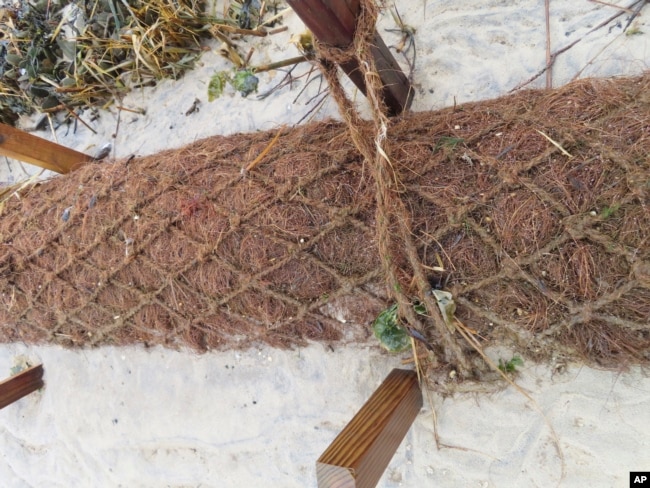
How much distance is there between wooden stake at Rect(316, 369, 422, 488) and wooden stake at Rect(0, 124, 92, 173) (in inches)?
57.9

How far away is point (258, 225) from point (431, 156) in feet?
1.43

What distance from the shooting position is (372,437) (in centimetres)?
87

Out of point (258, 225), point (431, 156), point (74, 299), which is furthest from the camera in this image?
point (74, 299)

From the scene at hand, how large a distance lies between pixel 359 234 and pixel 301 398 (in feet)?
2.16

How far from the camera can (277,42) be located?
159 cm

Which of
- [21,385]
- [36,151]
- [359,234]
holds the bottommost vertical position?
[21,385]

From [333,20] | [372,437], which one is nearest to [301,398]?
[372,437]

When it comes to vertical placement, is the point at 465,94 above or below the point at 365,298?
above

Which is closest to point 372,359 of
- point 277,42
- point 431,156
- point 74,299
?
point 431,156

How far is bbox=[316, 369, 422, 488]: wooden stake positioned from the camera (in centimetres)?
76

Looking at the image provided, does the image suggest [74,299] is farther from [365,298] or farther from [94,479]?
[365,298]

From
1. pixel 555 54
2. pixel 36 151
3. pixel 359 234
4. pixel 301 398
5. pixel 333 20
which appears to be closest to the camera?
pixel 333 20

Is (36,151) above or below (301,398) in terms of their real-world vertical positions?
above

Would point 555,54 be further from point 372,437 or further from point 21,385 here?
point 21,385
